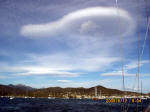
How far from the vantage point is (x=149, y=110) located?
18.6ft

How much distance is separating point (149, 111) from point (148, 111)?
0.15 ft

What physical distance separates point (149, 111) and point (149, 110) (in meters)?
0.04

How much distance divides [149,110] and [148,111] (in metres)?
0.05

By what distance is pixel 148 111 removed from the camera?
5676mm

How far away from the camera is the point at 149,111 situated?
570cm
